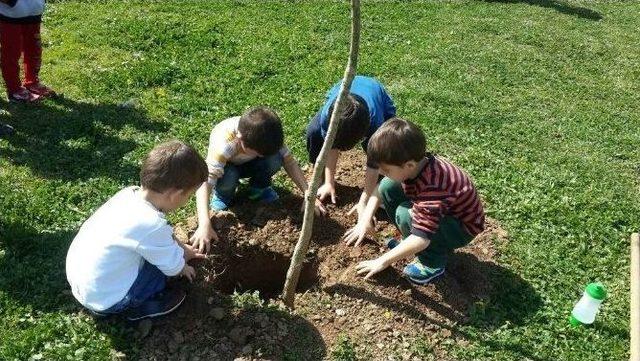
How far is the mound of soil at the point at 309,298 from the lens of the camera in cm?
342

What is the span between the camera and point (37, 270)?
379 centimetres

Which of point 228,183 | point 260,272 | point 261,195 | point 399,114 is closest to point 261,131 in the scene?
point 228,183

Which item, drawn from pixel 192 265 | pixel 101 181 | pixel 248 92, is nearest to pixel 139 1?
pixel 248 92

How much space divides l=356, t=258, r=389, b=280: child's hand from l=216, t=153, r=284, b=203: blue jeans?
3.34ft

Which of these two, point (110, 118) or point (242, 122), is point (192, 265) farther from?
point (110, 118)

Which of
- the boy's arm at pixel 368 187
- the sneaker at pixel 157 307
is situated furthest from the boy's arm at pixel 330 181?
the sneaker at pixel 157 307

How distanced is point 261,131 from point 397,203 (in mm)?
1082

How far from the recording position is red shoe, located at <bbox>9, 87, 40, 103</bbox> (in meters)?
5.78

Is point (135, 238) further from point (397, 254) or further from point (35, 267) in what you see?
point (397, 254)

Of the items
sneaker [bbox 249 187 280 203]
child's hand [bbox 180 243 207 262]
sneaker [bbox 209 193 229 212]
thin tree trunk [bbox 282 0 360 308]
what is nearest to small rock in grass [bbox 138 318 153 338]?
child's hand [bbox 180 243 207 262]

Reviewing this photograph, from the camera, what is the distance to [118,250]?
10.2 ft

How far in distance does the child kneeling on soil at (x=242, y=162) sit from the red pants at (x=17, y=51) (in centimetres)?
260

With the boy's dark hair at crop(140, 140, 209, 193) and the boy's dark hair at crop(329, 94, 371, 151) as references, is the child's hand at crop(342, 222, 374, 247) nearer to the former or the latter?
the boy's dark hair at crop(329, 94, 371, 151)

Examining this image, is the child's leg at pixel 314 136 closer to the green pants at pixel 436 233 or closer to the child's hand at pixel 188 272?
the green pants at pixel 436 233
